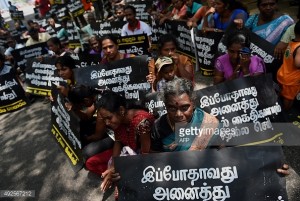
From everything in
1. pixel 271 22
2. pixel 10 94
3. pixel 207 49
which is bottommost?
pixel 10 94

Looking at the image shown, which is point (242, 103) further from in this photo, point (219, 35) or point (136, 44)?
point (136, 44)

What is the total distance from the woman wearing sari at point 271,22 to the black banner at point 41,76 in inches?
166

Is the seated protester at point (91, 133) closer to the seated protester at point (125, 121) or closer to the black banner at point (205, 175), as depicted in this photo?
the seated protester at point (125, 121)

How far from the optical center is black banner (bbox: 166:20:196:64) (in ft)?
20.8

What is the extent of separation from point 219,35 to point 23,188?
4.30m

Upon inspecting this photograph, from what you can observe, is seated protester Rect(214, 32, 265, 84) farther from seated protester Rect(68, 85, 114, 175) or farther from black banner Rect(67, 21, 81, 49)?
black banner Rect(67, 21, 81, 49)

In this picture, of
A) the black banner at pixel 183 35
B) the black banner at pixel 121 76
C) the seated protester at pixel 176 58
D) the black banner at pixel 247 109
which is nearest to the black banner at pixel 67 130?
the black banner at pixel 121 76

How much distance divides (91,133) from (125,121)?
4.48 ft

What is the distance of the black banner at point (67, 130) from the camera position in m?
4.24

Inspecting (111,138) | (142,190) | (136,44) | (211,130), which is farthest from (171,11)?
(142,190)

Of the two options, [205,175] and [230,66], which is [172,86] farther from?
[230,66]

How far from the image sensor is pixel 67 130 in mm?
4570

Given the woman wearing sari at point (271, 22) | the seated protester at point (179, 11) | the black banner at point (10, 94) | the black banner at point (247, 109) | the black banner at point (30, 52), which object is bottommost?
the black banner at point (10, 94)

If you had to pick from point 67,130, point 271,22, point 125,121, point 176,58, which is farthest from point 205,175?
point 271,22
